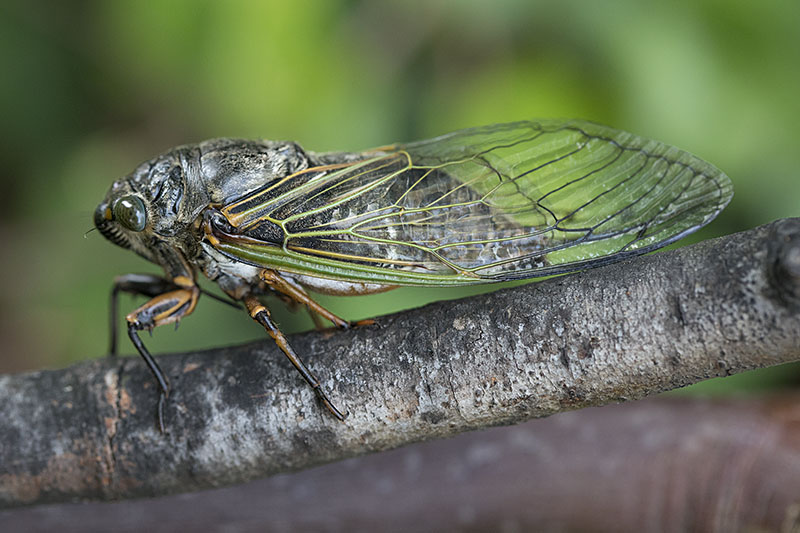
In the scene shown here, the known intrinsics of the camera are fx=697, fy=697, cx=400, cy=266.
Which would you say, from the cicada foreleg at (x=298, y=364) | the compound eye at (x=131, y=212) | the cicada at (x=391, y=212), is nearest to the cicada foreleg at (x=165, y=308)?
the cicada at (x=391, y=212)

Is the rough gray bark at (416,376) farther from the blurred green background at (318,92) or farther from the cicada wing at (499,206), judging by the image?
the blurred green background at (318,92)

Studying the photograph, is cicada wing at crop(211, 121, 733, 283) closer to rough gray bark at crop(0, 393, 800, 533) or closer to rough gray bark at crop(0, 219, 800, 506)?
rough gray bark at crop(0, 219, 800, 506)

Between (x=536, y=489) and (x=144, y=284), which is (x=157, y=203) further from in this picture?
(x=536, y=489)

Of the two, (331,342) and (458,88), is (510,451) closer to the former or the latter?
(331,342)

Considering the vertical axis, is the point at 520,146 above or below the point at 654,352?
above

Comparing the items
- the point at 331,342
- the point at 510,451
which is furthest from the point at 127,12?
the point at 510,451

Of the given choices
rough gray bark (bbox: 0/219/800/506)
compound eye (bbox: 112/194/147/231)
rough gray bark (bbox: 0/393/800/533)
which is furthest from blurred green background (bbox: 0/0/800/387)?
rough gray bark (bbox: 0/219/800/506)
